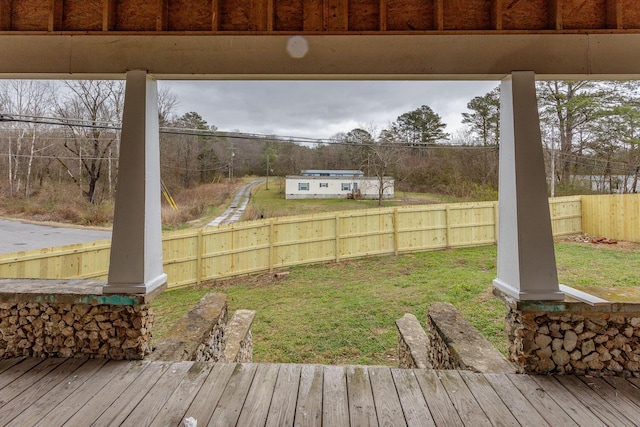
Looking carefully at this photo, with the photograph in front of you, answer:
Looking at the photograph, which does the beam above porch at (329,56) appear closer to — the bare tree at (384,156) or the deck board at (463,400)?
the deck board at (463,400)

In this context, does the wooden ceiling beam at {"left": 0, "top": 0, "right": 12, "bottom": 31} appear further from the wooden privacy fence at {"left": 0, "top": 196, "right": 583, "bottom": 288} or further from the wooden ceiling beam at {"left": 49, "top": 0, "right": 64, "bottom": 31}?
the wooden privacy fence at {"left": 0, "top": 196, "right": 583, "bottom": 288}

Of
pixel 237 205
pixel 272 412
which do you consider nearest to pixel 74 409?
pixel 272 412

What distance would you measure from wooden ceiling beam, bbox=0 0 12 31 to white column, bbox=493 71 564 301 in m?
3.83

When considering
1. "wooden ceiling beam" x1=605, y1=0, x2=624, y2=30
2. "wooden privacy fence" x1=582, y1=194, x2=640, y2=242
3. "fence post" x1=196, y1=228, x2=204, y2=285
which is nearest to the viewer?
"wooden ceiling beam" x1=605, y1=0, x2=624, y2=30

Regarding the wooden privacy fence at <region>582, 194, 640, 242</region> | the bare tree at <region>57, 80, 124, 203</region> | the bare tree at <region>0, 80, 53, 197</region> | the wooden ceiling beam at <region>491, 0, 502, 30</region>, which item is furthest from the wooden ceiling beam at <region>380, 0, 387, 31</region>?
the wooden privacy fence at <region>582, 194, 640, 242</region>

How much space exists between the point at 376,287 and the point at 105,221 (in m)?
4.67

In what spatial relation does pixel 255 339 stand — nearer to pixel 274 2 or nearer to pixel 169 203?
pixel 169 203

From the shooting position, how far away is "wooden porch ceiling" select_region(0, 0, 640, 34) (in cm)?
217

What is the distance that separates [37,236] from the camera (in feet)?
13.1

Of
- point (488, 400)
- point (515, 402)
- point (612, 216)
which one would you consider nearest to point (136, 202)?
point (488, 400)

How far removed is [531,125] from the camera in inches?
84.7

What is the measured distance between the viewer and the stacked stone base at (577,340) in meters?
1.97

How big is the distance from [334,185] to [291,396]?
5.80 m

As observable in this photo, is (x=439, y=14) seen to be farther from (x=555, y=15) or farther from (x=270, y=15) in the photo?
(x=270, y=15)
